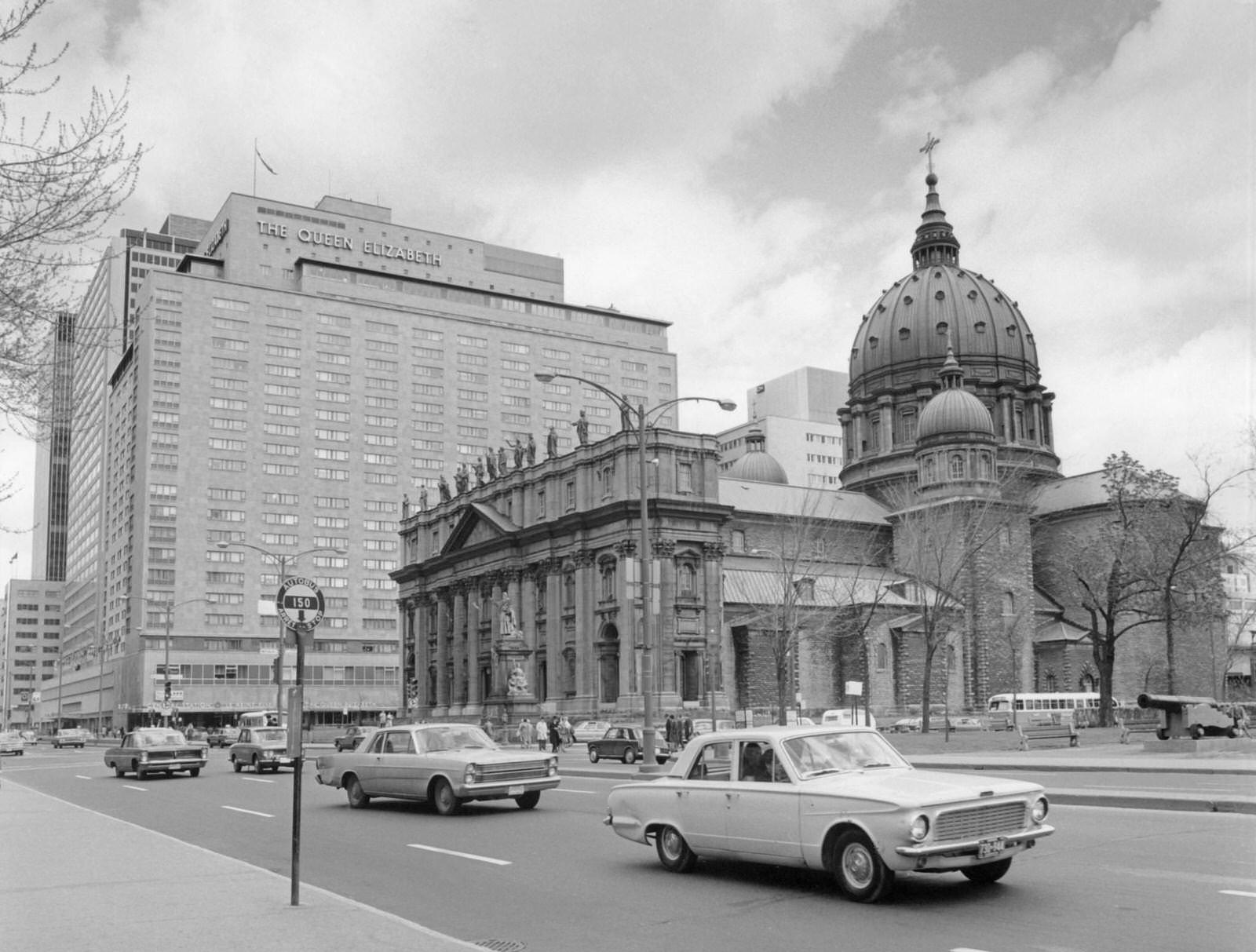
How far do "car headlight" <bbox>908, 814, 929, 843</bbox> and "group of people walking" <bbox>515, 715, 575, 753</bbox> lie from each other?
3992 cm

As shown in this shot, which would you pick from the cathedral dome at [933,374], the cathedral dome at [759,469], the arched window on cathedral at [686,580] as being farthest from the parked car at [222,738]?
the cathedral dome at [933,374]

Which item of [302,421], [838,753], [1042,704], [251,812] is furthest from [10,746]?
[838,753]

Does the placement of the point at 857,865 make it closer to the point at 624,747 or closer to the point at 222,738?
the point at 624,747

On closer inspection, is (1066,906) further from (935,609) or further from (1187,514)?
(1187,514)

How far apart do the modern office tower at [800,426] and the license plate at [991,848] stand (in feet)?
472

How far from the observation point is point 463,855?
15.7 meters

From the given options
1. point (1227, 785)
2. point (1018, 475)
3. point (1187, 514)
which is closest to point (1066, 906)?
point (1227, 785)

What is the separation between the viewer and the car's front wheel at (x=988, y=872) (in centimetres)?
1235

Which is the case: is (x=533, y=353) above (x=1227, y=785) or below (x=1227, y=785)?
above

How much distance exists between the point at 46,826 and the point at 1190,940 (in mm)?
17027

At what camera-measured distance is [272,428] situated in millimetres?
140250

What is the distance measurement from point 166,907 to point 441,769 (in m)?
9.66

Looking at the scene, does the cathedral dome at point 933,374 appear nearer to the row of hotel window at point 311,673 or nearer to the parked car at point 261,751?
the row of hotel window at point 311,673

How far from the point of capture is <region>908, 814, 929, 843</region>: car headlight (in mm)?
11029
